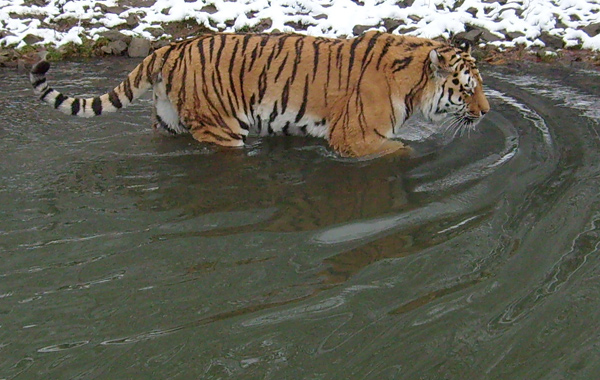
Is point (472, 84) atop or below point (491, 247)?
atop

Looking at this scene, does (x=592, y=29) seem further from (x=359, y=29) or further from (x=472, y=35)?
(x=359, y=29)

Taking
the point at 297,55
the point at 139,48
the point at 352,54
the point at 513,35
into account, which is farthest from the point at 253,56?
the point at 513,35

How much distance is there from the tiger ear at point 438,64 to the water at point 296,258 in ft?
2.03

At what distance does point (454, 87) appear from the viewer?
4.47m

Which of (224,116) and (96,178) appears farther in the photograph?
(224,116)

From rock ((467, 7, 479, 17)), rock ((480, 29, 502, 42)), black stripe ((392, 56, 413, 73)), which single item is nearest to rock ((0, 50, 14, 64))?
black stripe ((392, 56, 413, 73))

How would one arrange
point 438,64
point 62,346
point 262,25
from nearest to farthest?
point 62,346, point 438,64, point 262,25

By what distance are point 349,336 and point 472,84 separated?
250 cm

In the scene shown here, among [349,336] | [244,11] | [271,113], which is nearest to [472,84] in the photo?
[271,113]

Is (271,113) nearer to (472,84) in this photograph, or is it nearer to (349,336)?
(472,84)

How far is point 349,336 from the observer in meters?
2.63

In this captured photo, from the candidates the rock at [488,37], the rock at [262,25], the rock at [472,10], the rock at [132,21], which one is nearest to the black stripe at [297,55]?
the rock at [262,25]

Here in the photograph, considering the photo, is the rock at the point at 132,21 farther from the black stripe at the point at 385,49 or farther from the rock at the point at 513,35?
the black stripe at the point at 385,49

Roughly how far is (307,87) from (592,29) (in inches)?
195
